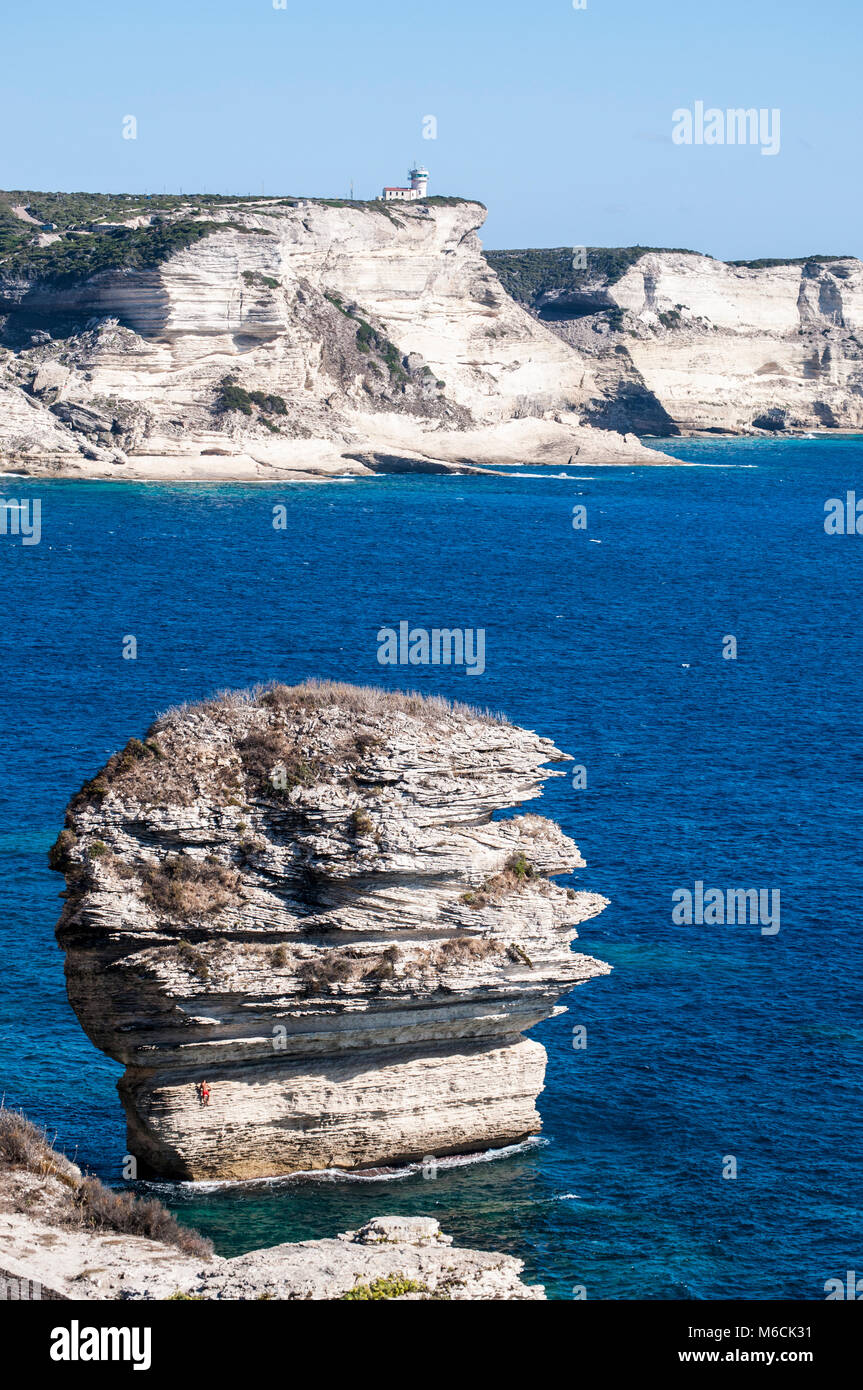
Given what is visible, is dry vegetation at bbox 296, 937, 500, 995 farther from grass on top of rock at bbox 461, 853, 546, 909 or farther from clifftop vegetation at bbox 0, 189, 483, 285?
clifftop vegetation at bbox 0, 189, 483, 285

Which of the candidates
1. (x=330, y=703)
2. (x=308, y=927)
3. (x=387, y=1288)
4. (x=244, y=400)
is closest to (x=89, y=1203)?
(x=387, y=1288)

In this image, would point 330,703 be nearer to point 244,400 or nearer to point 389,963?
point 389,963

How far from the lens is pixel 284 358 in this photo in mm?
166500

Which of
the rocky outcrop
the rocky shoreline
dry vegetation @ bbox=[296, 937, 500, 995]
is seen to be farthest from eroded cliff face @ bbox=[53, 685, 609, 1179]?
the rocky outcrop

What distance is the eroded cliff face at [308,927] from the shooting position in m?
33.9


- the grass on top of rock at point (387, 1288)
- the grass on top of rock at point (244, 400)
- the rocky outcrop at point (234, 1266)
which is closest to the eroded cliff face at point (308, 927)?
the rocky outcrop at point (234, 1266)

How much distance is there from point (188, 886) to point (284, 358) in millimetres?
138660

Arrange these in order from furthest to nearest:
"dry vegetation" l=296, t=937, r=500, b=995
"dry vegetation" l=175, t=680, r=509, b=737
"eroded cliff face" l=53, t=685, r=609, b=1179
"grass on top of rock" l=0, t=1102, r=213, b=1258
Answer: "dry vegetation" l=175, t=680, r=509, b=737 < "dry vegetation" l=296, t=937, r=500, b=995 < "eroded cliff face" l=53, t=685, r=609, b=1179 < "grass on top of rock" l=0, t=1102, r=213, b=1258

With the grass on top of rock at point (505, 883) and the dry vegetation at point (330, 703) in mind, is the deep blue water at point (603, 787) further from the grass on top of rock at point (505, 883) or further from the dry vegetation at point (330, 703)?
the dry vegetation at point (330, 703)

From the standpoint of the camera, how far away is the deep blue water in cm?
3497

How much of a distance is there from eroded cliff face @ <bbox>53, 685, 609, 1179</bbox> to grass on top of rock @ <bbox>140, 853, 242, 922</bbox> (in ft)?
0.14

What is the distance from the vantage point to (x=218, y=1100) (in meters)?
34.8

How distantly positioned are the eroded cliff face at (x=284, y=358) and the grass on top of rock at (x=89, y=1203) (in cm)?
12706
